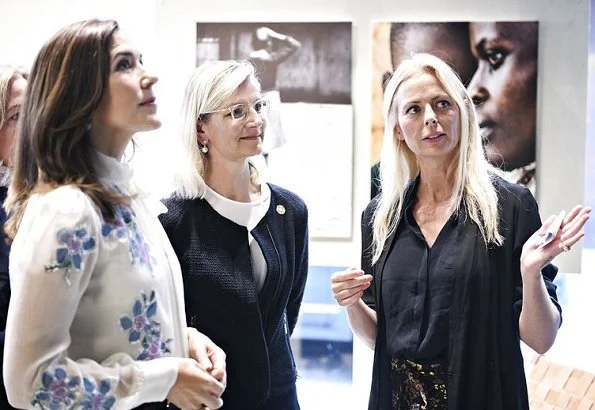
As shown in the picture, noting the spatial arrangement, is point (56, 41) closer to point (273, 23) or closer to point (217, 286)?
point (217, 286)

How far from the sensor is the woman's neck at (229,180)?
2289 millimetres

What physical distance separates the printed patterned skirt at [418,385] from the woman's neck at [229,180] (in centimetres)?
68

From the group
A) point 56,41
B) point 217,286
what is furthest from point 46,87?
point 217,286

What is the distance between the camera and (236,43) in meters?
3.36

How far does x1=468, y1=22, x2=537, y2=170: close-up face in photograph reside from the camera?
321 cm

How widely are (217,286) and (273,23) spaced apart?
159cm

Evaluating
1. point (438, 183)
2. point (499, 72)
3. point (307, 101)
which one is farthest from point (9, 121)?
point (499, 72)

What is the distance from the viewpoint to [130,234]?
55.7 inches

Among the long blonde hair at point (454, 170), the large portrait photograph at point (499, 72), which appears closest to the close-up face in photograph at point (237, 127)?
the long blonde hair at point (454, 170)

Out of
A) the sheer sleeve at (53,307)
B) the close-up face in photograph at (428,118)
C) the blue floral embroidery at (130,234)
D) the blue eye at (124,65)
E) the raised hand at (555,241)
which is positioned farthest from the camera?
the close-up face in photograph at (428,118)

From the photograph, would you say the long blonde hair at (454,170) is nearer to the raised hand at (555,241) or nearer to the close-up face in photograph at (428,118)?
the close-up face in photograph at (428,118)

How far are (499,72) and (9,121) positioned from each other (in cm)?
206

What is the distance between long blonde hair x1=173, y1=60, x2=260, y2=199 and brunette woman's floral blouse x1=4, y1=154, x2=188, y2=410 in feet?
2.45

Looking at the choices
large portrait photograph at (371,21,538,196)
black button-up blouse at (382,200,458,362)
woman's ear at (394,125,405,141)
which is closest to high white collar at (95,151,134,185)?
black button-up blouse at (382,200,458,362)
